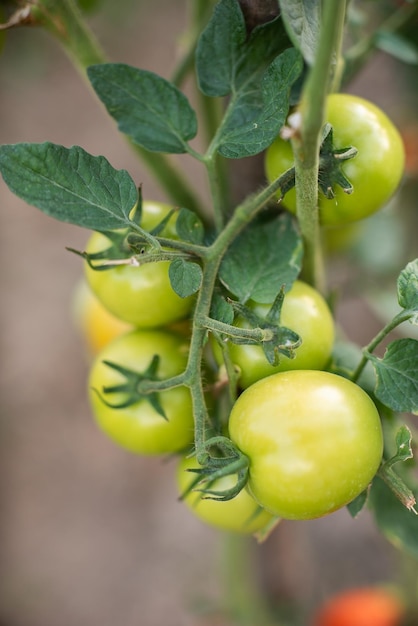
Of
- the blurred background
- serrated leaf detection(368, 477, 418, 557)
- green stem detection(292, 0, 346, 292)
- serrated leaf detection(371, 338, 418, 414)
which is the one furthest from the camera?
Answer: the blurred background

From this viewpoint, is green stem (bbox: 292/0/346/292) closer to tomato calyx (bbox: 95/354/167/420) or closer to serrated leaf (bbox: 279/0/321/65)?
serrated leaf (bbox: 279/0/321/65)

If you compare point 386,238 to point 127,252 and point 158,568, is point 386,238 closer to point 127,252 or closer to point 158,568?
point 127,252

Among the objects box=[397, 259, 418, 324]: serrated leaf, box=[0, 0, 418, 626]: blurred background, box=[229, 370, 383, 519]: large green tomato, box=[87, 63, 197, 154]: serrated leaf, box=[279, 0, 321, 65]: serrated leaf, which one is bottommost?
box=[0, 0, 418, 626]: blurred background

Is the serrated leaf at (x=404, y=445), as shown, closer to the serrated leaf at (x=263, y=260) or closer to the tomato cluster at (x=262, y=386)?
the tomato cluster at (x=262, y=386)

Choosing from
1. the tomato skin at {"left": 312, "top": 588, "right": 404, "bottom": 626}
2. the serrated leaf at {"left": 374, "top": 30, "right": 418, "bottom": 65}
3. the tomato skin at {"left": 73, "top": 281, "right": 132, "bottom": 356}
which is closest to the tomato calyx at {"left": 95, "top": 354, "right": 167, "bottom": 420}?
the tomato skin at {"left": 73, "top": 281, "right": 132, "bottom": 356}

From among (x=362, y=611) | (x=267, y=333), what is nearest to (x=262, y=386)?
(x=267, y=333)

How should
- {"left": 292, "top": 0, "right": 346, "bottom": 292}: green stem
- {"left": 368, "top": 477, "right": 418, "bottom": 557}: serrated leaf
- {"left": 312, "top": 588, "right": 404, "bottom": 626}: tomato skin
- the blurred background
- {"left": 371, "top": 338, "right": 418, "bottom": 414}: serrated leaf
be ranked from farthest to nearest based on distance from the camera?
the blurred background → {"left": 312, "top": 588, "right": 404, "bottom": 626}: tomato skin → {"left": 368, "top": 477, "right": 418, "bottom": 557}: serrated leaf → {"left": 371, "top": 338, "right": 418, "bottom": 414}: serrated leaf → {"left": 292, "top": 0, "right": 346, "bottom": 292}: green stem

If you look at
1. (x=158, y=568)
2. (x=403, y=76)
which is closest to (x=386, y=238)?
(x=403, y=76)

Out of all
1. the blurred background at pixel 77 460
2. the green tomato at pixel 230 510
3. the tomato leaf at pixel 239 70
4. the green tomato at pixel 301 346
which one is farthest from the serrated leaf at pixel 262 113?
the blurred background at pixel 77 460
